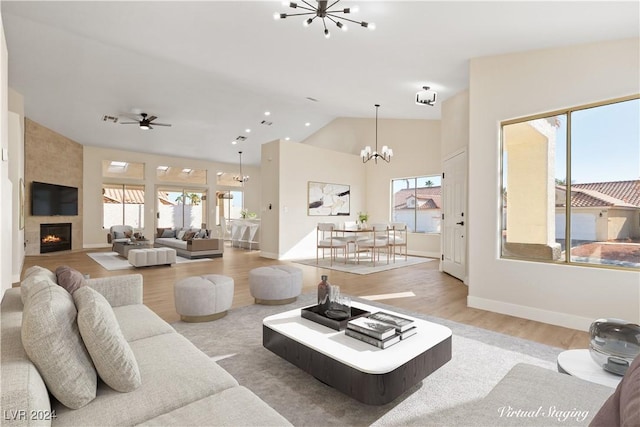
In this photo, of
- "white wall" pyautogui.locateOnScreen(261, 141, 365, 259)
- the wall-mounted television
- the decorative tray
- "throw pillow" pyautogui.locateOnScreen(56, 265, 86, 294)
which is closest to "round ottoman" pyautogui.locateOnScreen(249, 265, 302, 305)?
the decorative tray

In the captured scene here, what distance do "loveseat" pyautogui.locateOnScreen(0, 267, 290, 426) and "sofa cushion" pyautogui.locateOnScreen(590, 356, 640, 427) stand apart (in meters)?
0.87

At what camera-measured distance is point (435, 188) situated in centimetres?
825

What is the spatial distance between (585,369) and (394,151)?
773cm

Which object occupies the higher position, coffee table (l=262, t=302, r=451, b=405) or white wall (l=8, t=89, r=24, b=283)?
white wall (l=8, t=89, r=24, b=283)

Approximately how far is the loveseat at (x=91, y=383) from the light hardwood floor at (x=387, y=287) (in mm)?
2147

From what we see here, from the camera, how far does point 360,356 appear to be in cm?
177

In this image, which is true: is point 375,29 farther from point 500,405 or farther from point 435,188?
point 435,188

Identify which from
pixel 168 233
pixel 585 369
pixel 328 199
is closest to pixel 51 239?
pixel 168 233

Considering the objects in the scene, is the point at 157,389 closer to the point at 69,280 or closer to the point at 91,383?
the point at 91,383

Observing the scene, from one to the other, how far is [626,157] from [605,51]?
1011 millimetres

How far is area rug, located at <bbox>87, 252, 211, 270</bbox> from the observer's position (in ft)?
20.6

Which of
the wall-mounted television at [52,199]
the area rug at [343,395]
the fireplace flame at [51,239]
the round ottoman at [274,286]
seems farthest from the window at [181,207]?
the area rug at [343,395]

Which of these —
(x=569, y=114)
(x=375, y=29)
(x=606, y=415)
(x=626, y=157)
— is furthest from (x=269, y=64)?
(x=606, y=415)

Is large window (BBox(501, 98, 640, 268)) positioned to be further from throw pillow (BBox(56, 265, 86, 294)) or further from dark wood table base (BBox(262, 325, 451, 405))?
throw pillow (BBox(56, 265, 86, 294))
